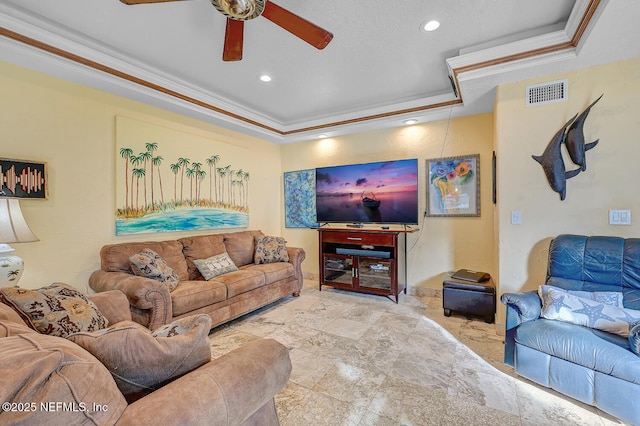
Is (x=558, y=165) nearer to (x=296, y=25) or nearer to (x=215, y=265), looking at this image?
(x=296, y=25)

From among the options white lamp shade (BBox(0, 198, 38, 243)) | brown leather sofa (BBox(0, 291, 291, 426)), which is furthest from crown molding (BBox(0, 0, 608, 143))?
brown leather sofa (BBox(0, 291, 291, 426))

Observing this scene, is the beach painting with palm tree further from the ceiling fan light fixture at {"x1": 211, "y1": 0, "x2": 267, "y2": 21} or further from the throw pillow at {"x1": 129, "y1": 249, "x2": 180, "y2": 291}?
the ceiling fan light fixture at {"x1": 211, "y1": 0, "x2": 267, "y2": 21}

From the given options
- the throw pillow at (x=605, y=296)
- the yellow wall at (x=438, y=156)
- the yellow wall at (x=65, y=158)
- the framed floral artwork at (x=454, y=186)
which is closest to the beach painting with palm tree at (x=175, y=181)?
the yellow wall at (x=65, y=158)

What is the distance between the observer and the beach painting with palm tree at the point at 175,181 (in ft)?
10.2

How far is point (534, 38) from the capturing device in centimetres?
228

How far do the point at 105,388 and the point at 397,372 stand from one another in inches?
78.4

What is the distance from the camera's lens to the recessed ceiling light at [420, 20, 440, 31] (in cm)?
221

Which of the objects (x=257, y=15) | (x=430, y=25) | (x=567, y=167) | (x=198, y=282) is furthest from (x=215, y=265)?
(x=567, y=167)

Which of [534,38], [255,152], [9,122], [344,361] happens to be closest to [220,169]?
[255,152]

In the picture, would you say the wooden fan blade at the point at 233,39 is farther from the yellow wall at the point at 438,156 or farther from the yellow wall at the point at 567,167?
the yellow wall at the point at 438,156

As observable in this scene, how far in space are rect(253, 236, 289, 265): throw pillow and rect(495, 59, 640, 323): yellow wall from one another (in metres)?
2.64

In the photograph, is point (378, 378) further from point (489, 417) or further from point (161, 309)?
point (161, 309)

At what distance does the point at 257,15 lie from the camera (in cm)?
166

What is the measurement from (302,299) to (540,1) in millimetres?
3804
